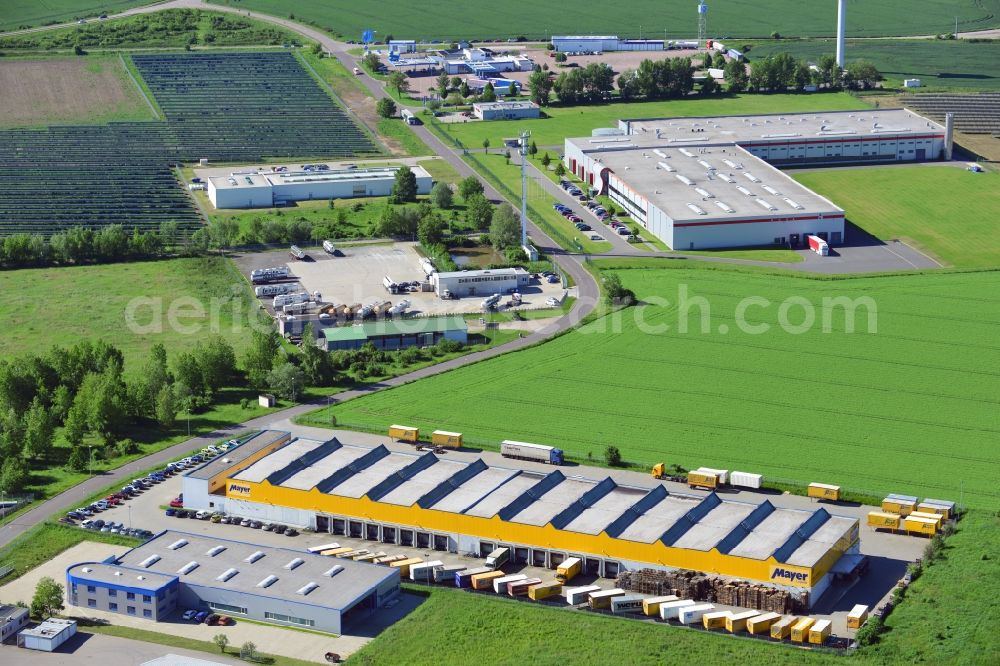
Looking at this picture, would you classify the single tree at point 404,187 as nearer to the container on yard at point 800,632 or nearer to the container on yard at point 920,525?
the container on yard at point 920,525

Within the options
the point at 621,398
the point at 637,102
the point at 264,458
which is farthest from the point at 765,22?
the point at 264,458

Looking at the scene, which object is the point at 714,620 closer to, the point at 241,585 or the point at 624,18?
the point at 241,585

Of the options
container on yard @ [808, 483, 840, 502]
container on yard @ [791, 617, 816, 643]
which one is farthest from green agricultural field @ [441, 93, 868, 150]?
container on yard @ [791, 617, 816, 643]

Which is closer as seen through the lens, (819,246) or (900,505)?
(900,505)

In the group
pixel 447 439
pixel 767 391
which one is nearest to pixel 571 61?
pixel 767 391

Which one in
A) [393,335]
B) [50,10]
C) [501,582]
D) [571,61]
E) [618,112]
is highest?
[50,10]

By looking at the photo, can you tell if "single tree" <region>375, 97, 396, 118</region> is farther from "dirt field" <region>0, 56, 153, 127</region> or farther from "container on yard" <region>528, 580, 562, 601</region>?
"container on yard" <region>528, 580, 562, 601</region>

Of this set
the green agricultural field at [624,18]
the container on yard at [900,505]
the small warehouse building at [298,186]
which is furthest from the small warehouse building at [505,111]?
the container on yard at [900,505]
